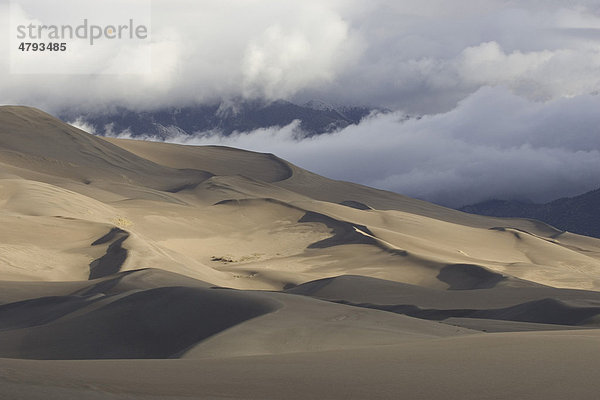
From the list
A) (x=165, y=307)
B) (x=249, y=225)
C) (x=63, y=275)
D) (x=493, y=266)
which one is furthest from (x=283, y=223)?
(x=165, y=307)

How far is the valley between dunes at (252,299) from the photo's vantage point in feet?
28.3

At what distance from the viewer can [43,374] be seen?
789cm

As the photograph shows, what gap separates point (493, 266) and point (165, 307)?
39.5 meters

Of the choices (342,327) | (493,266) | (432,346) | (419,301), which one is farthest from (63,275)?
(493,266)

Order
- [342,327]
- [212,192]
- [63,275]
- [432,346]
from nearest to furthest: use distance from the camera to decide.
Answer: [432,346], [342,327], [63,275], [212,192]

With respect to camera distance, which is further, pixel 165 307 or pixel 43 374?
pixel 165 307

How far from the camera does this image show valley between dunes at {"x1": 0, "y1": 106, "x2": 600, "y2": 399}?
8.62 m

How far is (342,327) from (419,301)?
16.5m

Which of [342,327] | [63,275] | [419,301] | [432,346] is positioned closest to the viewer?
[432,346]

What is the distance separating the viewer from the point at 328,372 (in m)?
9.26

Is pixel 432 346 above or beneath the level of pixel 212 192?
beneath

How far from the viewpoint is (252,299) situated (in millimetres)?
18656

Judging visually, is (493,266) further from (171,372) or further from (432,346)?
(171,372)

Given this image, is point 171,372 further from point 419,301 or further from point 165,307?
point 419,301
